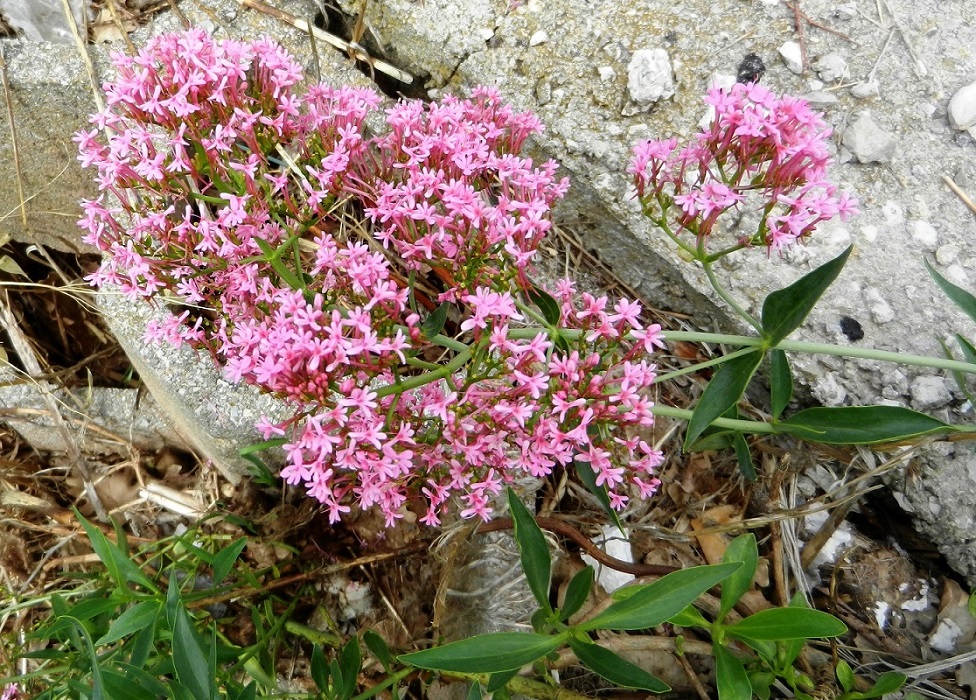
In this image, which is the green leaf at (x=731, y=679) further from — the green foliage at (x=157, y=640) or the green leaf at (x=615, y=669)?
the green foliage at (x=157, y=640)

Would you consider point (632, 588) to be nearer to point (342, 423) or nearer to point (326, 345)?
point (342, 423)

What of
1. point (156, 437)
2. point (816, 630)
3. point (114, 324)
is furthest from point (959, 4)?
point (156, 437)

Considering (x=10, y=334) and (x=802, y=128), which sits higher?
(x=802, y=128)

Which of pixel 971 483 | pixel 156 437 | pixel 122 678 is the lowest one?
pixel 156 437

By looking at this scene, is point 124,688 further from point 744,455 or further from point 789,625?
point 744,455

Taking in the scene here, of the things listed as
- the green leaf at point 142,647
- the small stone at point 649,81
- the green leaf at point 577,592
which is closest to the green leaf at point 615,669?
the green leaf at point 577,592

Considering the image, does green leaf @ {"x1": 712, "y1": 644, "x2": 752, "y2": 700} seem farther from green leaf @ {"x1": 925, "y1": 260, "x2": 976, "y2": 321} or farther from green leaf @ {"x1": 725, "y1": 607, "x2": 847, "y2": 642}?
green leaf @ {"x1": 925, "y1": 260, "x2": 976, "y2": 321}
